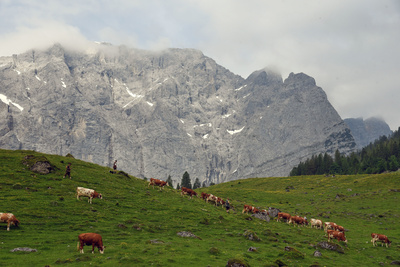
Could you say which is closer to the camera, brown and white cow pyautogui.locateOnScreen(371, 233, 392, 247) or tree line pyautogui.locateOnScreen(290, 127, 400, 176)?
brown and white cow pyautogui.locateOnScreen(371, 233, 392, 247)

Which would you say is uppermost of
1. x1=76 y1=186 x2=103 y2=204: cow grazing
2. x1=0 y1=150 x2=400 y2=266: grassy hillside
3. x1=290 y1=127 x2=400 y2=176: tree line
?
x1=290 y1=127 x2=400 y2=176: tree line

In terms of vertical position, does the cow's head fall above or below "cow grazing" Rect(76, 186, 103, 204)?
below

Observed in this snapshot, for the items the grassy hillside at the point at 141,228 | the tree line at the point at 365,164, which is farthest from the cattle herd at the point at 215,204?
the tree line at the point at 365,164


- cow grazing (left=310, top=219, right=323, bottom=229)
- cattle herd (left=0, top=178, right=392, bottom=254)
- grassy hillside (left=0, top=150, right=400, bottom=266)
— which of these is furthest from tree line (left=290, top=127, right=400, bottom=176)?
cattle herd (left=0, top=178, right=392, bottom=254)

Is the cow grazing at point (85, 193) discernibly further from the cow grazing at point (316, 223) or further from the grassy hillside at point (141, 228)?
the cow grazing at point (316, 223)

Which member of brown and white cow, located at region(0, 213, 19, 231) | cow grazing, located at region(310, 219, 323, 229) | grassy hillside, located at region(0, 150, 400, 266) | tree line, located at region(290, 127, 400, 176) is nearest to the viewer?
grassy hillside, located at region(0, 150, 400, 266)

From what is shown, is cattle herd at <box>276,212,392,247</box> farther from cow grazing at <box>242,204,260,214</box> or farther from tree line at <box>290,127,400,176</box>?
tree line at <box>290,127,400,176</box>

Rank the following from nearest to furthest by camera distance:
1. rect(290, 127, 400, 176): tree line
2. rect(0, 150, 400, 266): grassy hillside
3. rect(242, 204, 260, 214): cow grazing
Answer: rect(0, 150, 400, 266): grassy hillside, rect(242, 204, 260, 214): cow grazing, rect(290, 127, 400, 176): tree line

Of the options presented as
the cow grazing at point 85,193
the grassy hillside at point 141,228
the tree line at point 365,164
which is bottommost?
the grassy hillside at point 141,228

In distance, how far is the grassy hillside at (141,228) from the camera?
24797 mm

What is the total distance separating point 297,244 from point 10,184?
→ 37835 millimetres

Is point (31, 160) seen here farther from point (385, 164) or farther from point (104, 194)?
point (385, 164)

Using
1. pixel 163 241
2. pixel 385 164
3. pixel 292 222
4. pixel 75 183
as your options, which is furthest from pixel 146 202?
pixel 385 164

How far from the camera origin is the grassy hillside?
24.8 metres
